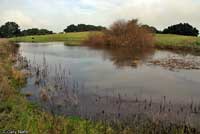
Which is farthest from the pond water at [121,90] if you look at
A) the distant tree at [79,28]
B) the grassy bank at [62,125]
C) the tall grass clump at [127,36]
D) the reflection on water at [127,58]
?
the distant tree at [79,28]

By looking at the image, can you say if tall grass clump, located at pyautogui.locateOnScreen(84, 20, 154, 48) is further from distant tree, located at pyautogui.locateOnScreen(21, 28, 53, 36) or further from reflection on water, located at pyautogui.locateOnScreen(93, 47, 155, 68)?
distant tree, located at pyautogui.locateOnScreen(21, 28, 53, 36)

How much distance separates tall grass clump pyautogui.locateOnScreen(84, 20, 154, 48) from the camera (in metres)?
68.2

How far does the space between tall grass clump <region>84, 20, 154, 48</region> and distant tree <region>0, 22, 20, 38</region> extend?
214 feet

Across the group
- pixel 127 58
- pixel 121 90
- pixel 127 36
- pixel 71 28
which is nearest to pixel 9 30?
pixel 71 28

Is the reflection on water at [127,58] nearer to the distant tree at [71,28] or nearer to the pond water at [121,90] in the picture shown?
the pond water at [121,90]

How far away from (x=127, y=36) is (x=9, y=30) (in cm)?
7188

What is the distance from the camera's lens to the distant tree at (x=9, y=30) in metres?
127

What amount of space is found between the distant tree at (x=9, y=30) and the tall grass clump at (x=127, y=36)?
65136 mm

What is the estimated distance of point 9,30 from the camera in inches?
4998

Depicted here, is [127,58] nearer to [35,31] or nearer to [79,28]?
[79,28]

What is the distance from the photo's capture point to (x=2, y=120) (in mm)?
10352

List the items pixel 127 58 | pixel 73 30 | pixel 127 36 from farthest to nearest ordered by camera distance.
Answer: pixel 73 30
pixel 127 36
pixel 127 58

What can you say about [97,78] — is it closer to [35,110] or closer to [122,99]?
[122,99]

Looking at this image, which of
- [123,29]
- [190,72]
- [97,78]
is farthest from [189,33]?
[97,78]
